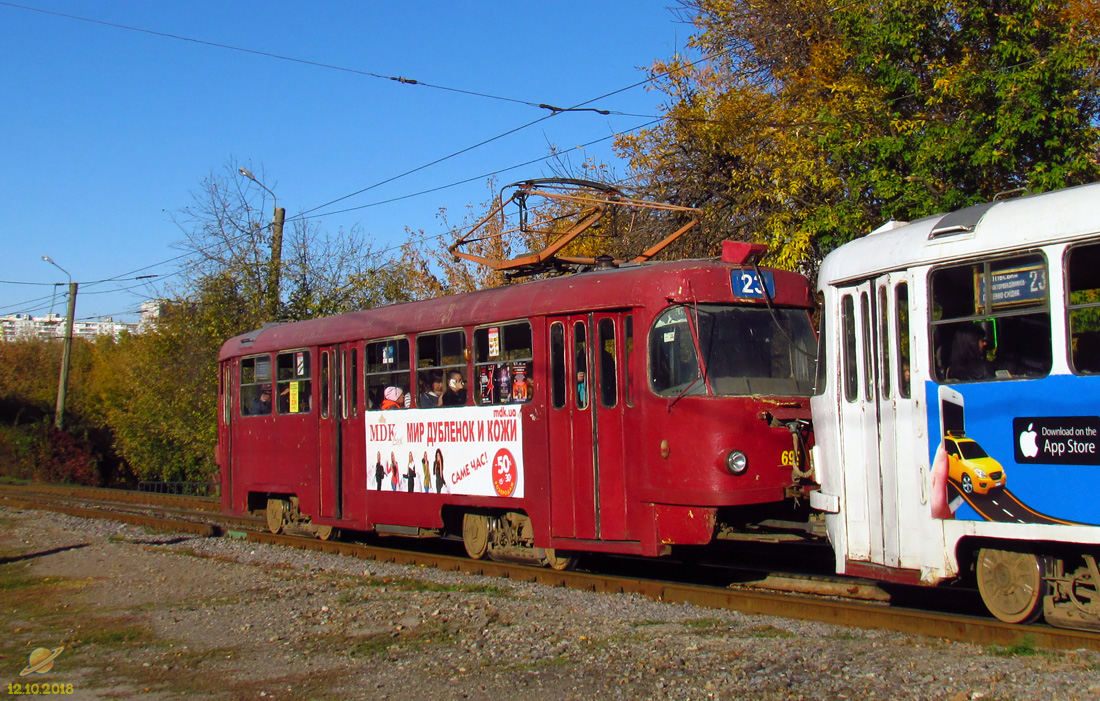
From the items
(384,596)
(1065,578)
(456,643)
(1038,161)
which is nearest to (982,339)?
(1065,578)

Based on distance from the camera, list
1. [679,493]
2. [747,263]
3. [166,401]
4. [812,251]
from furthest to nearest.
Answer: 1. [166,401]
2. [812,251]
3. [747,263]
4. [679,493]

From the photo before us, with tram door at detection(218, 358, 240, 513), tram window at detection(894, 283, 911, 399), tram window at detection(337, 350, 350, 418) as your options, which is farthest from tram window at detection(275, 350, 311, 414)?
tram window at detection(894, 283, 911, 399)

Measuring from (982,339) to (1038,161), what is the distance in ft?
25.6

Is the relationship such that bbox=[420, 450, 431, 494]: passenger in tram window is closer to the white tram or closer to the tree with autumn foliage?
the white tram

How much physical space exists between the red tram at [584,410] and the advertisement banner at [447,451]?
22 millimetres

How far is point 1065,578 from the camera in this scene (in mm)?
6625

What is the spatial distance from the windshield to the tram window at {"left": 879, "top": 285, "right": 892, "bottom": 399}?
5.41ft

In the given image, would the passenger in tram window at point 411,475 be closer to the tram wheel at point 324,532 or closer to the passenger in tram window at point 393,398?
the passenger in tram window at point 393,398

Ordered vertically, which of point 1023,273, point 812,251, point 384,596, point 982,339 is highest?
point 812,251

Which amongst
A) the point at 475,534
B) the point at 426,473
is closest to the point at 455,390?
the point at 426,473

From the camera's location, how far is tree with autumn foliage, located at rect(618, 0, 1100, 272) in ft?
42.1

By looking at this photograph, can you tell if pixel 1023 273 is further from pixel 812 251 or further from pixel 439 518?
pixel 812 251

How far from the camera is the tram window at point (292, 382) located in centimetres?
1426

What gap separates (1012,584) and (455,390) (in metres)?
6.36
